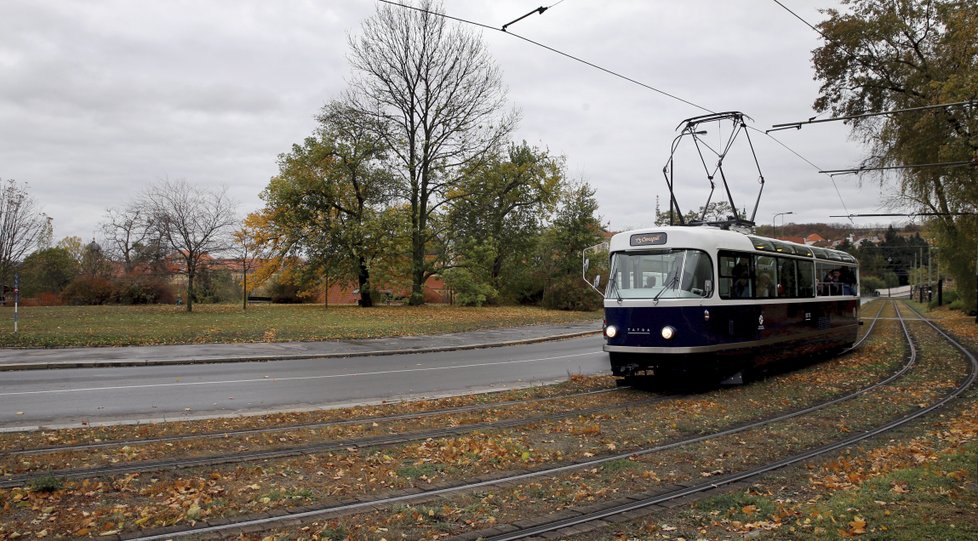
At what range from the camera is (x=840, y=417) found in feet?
33.7

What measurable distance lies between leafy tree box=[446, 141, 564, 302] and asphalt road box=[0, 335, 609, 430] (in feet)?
67.6

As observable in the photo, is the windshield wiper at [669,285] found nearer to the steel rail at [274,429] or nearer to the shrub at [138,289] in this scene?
the steel rail at [274,429]

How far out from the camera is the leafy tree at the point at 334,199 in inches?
1405

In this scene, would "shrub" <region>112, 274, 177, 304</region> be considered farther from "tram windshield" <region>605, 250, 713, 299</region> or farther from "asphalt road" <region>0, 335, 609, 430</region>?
"tram windshield" <region>605, 250, 713, 299</region>

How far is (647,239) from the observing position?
504 inches

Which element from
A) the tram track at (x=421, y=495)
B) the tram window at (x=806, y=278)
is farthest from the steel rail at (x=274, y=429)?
the tram window at (x=806, y=278)

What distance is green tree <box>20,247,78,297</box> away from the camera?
4568 centimetres

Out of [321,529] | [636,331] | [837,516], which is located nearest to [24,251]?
[636,331]

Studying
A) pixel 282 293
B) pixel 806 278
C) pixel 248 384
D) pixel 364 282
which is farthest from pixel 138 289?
pixel 806 278

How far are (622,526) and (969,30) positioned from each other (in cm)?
2141

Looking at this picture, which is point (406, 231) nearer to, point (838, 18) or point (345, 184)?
point (345, 184)

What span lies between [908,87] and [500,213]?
22186 mm

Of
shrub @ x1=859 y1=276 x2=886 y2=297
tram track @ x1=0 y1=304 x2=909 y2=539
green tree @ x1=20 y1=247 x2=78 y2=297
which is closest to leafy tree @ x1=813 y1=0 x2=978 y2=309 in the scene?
tram track @ x1=0 y1=304 x2=909 y2=539

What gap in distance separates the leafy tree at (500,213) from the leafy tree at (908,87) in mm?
17732
